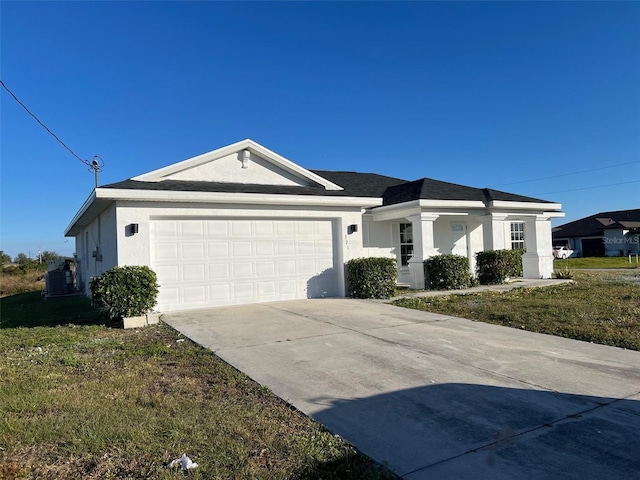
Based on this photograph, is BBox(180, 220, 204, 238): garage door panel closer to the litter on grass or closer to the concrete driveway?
the concrete driveway

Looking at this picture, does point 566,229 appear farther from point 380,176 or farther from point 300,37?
point 300,37

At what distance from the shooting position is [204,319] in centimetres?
904

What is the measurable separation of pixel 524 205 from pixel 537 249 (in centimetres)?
205

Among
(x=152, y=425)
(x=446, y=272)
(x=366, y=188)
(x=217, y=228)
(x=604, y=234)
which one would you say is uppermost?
(x=366, y=188)

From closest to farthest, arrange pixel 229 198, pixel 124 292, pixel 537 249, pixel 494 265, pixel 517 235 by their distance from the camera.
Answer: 1. pixel 124 292
2. pixel 229 198
3. pixel 494 265
4. pixel 537 249
5. pixel 517 235

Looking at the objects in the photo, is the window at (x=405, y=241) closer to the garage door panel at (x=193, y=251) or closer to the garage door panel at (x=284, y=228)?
the garage door panel at (x=284, y=228)

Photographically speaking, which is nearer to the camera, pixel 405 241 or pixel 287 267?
pixel 287 267

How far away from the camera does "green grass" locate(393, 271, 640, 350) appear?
7.21 metres

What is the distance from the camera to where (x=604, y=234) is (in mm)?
44156

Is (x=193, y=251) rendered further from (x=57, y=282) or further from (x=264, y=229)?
(x=57, y=282)

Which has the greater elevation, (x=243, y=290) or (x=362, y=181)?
(x=362, y=181)

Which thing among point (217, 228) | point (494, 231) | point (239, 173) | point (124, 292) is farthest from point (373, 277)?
point (124, 292)

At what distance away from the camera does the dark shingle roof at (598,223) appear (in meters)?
44.4

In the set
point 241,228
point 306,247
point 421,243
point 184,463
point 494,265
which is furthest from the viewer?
point 494,265
